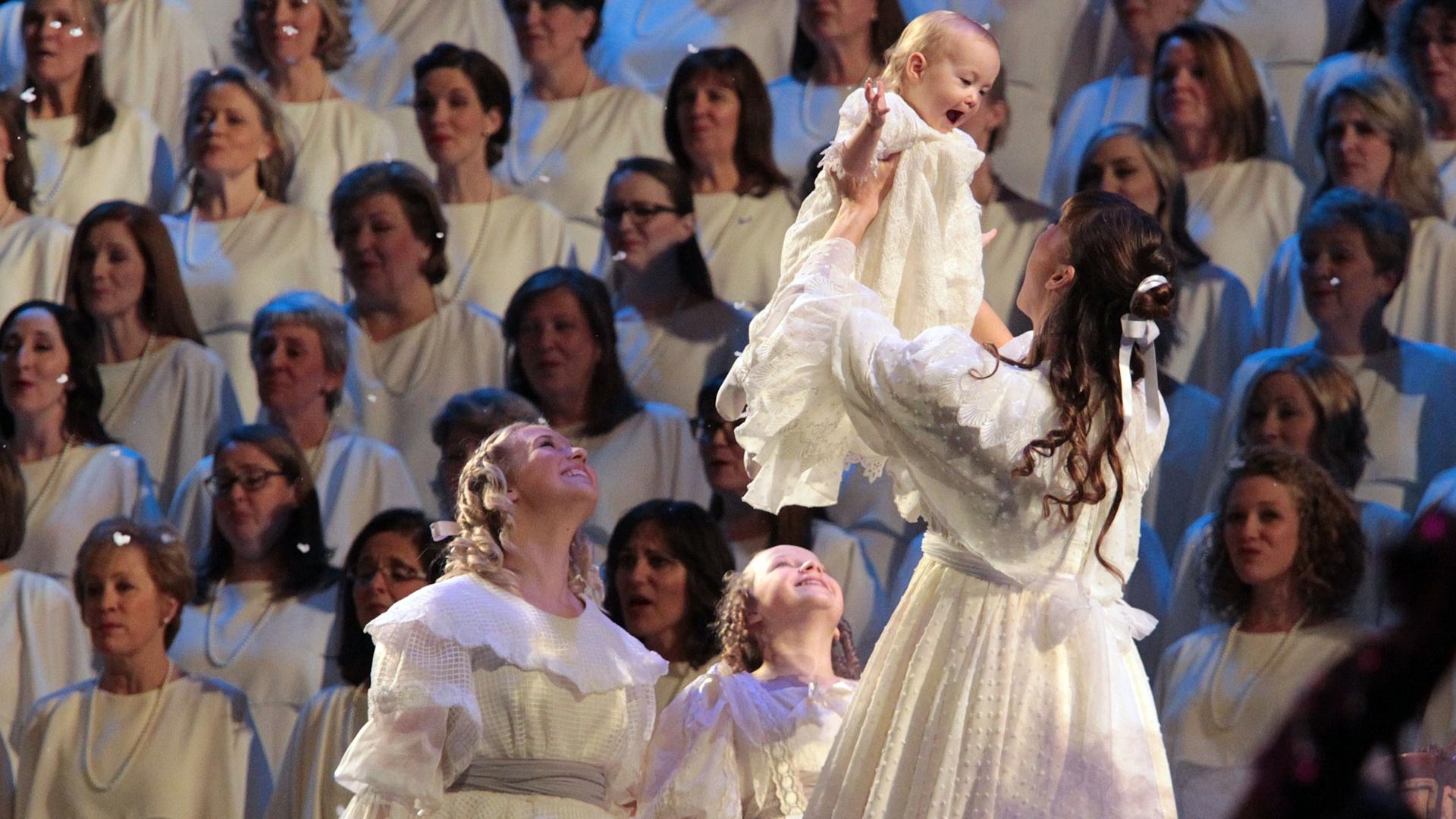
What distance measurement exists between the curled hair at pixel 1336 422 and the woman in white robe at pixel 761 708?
5.75ft

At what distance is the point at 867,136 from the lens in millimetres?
2486

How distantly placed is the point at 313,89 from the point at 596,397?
1682 millimetres

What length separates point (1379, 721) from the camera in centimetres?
90

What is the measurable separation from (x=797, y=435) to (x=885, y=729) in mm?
416

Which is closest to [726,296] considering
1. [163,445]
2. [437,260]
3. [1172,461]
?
[437,260]

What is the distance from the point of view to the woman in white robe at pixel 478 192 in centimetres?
623

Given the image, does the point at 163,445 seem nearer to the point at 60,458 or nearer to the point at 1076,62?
the point at 60,458

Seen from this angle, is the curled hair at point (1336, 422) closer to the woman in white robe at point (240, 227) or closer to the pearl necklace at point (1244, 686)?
the pearl necklace at point (1244, 686)

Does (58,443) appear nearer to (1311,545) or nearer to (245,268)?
(245,268)

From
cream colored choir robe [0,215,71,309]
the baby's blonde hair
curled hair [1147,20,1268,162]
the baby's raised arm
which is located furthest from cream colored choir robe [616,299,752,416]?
the baby's raised arm

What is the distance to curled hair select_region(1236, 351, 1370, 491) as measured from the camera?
512 centimetres

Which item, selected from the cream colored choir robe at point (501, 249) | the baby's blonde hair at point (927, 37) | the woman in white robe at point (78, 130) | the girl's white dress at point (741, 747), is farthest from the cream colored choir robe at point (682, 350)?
the baby's blonde hair at point (927, 37)

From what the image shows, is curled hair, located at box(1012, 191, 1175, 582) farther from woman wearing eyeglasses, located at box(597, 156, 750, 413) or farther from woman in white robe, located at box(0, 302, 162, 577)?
woman in white robe, located at box(0, 302, 162, 577)

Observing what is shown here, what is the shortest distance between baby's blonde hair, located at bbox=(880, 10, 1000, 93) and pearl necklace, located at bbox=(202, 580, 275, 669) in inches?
147
